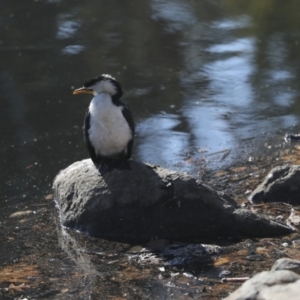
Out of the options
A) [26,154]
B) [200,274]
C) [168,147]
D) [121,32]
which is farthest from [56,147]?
[121,32]

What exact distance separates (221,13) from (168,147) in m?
5.95

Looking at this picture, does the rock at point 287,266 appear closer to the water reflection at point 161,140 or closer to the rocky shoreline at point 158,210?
the rocky shoreline at point 158,210

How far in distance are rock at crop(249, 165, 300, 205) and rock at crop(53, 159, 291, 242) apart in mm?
434

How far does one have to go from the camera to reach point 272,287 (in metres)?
3.44

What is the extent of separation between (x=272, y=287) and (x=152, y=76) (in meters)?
6.41

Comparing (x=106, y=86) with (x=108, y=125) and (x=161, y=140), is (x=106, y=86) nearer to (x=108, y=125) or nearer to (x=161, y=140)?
(x=108, y=125)

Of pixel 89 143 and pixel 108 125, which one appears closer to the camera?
pixel 108 125

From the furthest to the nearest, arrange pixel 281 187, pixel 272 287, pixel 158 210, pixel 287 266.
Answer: pixel 281 187, pixel 158 210, pixel 287 266, pixel 272 287

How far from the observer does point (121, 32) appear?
11.7 meters

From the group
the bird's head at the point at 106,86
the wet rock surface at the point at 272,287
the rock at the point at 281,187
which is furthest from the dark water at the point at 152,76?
the wet rock surface at the point at 272,287

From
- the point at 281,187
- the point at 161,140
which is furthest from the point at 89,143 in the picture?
the point at 161,140

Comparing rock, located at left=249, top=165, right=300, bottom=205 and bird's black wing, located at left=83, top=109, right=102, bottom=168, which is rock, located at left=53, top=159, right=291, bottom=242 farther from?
rock, located at left=249, top=165, right=300, bottom=205

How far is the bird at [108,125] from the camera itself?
18.6 ft

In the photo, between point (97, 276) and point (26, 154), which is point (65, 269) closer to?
point (97, 276)
